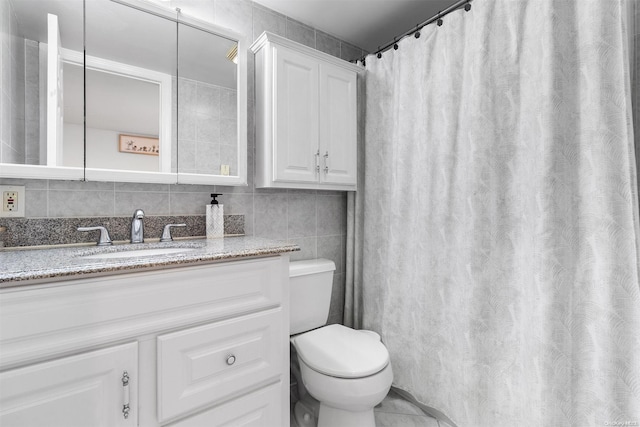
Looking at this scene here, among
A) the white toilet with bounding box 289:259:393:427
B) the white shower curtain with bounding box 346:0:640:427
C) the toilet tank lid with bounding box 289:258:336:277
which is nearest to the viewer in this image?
the white shower curtain with bounding box 346:0:640:427

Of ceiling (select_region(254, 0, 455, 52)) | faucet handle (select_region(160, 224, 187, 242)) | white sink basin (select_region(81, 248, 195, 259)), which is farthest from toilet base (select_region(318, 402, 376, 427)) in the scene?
ceiling (select_region(254, 0, 455, 52))

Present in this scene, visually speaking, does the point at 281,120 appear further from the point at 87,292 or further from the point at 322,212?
the point at 87,292

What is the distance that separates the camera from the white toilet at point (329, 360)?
125 cm

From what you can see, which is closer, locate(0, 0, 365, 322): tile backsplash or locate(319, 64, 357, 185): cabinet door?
locate(0, 0, 365, 322): tile backsplash

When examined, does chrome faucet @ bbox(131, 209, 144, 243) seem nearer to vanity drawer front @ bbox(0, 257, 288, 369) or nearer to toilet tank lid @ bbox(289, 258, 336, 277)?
vanity drawer front @ bbox(0, 257, 288, 369)

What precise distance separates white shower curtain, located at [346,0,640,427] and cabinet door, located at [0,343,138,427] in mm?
1322

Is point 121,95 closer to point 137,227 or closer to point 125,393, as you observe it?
point 137,227

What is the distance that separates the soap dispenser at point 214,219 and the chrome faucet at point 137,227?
0.29m

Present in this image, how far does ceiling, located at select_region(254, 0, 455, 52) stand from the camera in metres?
1.72

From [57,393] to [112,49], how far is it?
1.31 meters

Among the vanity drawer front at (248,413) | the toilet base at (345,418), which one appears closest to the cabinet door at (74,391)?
the vanity drawer front at (248,413)

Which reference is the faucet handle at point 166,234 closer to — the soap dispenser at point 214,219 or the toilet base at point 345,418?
the soap dispenser at point 214,219

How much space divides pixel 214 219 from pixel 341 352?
2.94ft

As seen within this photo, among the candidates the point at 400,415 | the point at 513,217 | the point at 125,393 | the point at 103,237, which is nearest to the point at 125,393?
the point at 125,393
